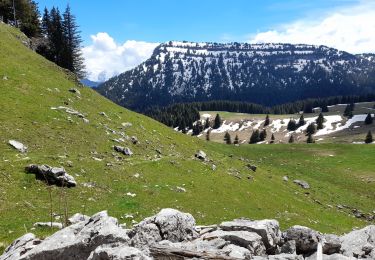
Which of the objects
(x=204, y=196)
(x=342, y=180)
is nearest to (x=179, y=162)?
(x=204, y=196)

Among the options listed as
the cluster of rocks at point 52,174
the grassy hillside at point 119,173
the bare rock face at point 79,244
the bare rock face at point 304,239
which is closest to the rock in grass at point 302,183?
the grassy hillside at point 119,173

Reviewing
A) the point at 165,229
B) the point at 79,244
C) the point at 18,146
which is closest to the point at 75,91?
the point at 18,146

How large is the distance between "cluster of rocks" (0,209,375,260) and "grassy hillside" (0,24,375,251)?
8361mm

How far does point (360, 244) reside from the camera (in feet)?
60.5

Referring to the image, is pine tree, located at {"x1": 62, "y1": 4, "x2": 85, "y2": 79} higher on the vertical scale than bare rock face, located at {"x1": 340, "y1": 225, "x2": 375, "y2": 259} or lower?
higher

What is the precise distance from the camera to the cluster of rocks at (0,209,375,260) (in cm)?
1367

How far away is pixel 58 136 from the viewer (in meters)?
43.2

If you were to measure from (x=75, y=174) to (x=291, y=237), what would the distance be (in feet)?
76.1

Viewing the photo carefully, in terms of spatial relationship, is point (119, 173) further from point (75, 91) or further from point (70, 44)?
point (70, 44)

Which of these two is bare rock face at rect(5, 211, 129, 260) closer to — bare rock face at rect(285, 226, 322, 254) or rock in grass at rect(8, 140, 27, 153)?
bare rock face at rect(285, 226, 322, 254)

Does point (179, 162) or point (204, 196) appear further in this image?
point (179, 162)

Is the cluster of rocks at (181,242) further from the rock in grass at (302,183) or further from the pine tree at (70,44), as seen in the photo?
the pine tree at (70,44)

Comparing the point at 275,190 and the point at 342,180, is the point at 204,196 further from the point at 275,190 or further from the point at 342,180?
the point at 342,180

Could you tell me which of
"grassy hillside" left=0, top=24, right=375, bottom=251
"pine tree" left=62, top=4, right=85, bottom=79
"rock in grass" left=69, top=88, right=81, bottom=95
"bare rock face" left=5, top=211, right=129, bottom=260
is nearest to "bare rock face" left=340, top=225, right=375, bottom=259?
"bare rock face" left=5, top=211, right=129, bottom=260
